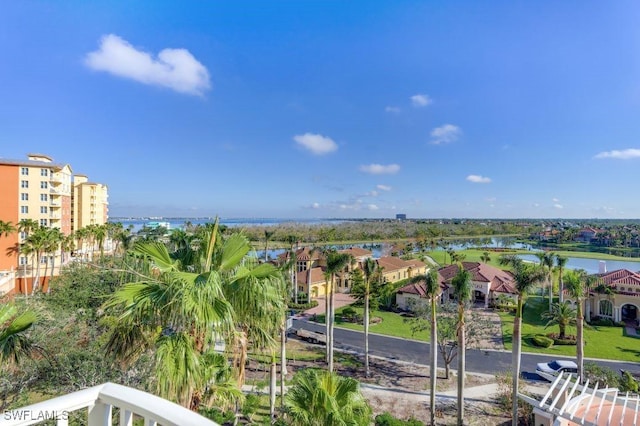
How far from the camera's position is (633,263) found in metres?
73.9

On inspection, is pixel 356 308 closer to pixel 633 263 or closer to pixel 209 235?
pixel 209 235

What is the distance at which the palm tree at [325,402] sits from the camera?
22.4 feet

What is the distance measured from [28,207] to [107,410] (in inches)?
1841

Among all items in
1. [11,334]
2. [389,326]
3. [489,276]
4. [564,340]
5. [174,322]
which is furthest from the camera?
[489,276]

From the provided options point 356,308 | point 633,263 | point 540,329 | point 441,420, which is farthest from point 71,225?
point 633,263

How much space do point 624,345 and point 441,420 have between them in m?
18.4

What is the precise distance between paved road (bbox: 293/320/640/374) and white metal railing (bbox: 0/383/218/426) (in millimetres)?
23385

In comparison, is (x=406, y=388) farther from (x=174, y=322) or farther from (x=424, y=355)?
(x=174, y=322)

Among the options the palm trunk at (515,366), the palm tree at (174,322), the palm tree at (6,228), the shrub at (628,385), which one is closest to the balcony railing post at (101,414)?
the palm tree at (174,322)

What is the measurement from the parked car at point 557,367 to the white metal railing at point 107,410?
79.3 feet

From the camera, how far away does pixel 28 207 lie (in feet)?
122

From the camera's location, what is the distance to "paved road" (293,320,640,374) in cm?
2136

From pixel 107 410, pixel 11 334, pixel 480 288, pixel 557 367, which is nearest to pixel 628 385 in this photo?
pixel 557 367

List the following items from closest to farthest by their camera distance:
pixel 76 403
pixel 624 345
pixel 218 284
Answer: pixel 76 403, pixel 218 284, pixel 624 345
